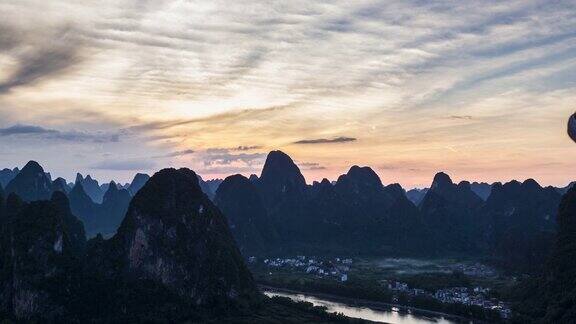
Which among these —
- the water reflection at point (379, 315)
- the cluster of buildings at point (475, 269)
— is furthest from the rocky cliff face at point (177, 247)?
the cluster of buildings at point (475, 269)

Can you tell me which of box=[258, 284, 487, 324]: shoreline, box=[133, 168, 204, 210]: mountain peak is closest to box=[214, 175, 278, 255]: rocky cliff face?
box=[258, 284, 487, 324]: shoreline

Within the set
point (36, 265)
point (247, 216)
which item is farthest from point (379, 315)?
point (247, 216)

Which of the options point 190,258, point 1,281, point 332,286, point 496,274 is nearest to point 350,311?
point 332,286

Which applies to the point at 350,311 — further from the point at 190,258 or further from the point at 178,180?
the point at 178,180

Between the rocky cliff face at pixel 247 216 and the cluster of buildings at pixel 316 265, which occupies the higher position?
the rocky cliff face at pixel 247 216

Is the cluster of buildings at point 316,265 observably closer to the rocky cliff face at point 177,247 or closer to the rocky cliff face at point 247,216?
the rocky cliff face at point 247,216

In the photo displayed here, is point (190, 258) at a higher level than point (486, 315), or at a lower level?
higher

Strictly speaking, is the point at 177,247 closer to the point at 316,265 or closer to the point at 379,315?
the point at 379,315

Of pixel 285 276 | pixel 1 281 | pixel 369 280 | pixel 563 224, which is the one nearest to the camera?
pixel 1 281
